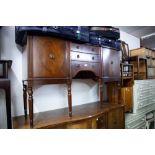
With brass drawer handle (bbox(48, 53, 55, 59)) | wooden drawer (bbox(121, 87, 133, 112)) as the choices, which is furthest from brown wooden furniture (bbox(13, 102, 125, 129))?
brass drawer handle (bbox(48, 53, 55, 59))

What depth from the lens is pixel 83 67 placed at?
5.78 ft

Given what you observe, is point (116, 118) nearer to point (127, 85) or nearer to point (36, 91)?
point (127, 85)

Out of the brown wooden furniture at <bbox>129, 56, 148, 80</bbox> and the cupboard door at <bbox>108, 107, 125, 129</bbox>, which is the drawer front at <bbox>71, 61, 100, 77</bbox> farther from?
the brown wooden furniture at <bbox>129, 56, 148, 80</bbox>

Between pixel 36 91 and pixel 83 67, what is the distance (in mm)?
716

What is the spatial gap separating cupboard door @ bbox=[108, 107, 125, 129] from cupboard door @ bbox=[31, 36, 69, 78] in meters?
1.01

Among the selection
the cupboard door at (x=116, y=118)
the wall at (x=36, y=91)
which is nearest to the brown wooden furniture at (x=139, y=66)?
the cupboard door at (x=116, y=118)

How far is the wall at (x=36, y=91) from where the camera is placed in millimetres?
1627

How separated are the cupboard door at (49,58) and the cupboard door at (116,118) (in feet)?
3.30

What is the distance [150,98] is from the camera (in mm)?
2791

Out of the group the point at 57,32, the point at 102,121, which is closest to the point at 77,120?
the point at 102,121

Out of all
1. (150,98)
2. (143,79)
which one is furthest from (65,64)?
(150,98)

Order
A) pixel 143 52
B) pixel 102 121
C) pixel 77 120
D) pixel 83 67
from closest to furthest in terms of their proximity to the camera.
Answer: pixel 77 120, pixel 83 67, pixel 102 121, pixel 143 52
